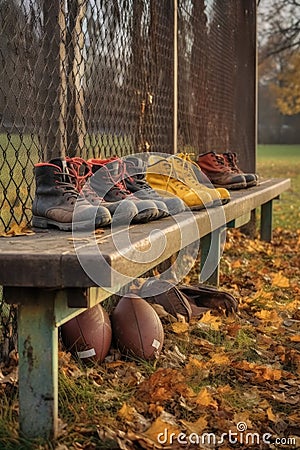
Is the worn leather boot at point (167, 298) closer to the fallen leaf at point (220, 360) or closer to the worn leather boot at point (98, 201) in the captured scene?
the fallen leaf at point (220, 360)

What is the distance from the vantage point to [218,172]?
648 cm

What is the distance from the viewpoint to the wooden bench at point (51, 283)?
109 inches

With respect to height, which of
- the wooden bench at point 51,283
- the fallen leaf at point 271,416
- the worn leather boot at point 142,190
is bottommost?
the fallen leaf at point 271,416

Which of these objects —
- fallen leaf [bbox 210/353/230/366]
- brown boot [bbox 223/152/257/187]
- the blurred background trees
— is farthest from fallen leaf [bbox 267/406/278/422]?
the blurred background trees

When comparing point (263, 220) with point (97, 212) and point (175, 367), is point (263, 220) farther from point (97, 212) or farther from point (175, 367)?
point (97, 212)

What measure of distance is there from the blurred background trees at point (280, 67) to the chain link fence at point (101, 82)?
17.0 feet

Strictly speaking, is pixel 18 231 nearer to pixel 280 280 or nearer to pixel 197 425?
pixel 197 425

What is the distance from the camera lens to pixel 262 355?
14.8 ft

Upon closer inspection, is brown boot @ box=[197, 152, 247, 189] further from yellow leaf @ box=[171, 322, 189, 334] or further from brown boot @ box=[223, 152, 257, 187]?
yellow leaf @ box=[171, 322, 189, 334]

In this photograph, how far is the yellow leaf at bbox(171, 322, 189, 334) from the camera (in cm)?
471

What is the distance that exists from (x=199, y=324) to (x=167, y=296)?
0.81 feet

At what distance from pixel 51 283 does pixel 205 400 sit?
44.5 inches

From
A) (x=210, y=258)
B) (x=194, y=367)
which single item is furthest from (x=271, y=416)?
(x=210, y=258)

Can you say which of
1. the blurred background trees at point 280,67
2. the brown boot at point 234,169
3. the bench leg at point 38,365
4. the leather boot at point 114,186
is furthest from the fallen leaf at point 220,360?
the blurred background trees at point 280,67
